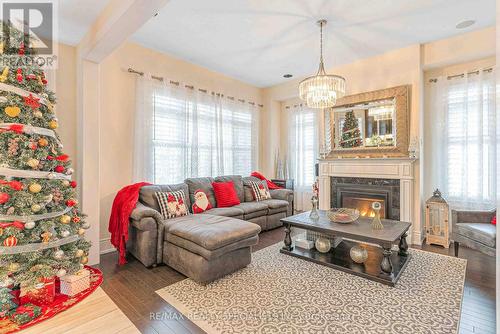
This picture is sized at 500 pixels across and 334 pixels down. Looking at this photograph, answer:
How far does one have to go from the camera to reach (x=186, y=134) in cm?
429

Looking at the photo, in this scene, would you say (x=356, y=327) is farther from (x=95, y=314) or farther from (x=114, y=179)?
(x=114, y=179)

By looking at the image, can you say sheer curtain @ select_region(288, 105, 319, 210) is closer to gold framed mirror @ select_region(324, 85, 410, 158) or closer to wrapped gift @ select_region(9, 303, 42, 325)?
gold framed mirror @ select_region(324, 85, 410, 158)

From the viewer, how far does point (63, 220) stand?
2223mm

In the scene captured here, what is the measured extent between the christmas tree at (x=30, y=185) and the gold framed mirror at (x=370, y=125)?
13.7 ft

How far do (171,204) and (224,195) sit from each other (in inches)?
41.6

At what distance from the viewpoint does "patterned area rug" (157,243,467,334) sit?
1.83 meters

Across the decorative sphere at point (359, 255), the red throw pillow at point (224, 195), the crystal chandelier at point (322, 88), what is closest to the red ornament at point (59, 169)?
the red throw pillow at point (224, 195)

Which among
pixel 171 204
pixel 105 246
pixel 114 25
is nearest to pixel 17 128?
pixel 114 25

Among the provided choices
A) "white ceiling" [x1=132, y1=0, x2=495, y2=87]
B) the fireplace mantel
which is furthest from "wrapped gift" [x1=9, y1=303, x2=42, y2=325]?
the fireplace mantel

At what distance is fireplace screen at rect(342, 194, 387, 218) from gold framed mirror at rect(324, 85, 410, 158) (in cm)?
76

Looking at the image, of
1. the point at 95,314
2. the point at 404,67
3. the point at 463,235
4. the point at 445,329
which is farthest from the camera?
the point at 404,67

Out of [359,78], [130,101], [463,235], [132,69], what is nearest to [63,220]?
[130,101]

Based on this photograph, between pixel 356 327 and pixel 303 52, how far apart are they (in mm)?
3819

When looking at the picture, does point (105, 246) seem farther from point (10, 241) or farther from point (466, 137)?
point (466, 137)
